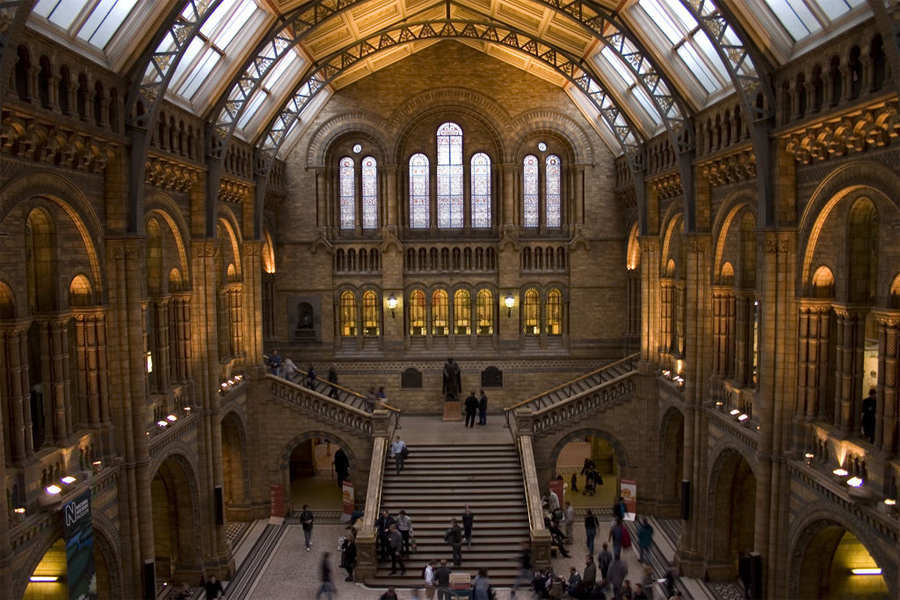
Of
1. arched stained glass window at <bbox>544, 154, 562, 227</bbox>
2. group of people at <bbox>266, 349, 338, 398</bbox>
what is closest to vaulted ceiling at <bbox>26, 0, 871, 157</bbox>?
arched stained glass window at <bbox>544, 154, 562, 227</bbox>

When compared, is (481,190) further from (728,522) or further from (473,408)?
(728,522)

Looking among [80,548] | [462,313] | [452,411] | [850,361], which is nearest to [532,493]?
[452,411]

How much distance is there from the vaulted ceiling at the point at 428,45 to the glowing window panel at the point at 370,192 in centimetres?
326

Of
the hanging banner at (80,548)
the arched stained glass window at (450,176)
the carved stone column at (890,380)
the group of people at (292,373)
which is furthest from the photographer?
the arched stained glass window at (450,176)

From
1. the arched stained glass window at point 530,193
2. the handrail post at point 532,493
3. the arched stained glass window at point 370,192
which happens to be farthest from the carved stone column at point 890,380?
the arched stained glass window at point 370,192

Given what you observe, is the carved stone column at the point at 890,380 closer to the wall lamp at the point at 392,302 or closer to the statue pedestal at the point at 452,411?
the statue pedestal at the point at 452,411

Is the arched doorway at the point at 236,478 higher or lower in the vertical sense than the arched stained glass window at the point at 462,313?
lower

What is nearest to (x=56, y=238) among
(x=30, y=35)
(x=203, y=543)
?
(x=30, y=35)

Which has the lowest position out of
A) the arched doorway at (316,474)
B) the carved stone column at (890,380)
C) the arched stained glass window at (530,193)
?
the arched doorway at (316,474)

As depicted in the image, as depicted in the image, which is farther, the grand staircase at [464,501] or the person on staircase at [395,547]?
the grand staircase at [464,501]

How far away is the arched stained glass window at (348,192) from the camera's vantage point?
33.3 meters

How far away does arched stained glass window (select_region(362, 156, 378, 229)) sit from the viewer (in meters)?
33.2

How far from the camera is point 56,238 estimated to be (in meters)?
15.5

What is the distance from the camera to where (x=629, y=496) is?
77.0ft
